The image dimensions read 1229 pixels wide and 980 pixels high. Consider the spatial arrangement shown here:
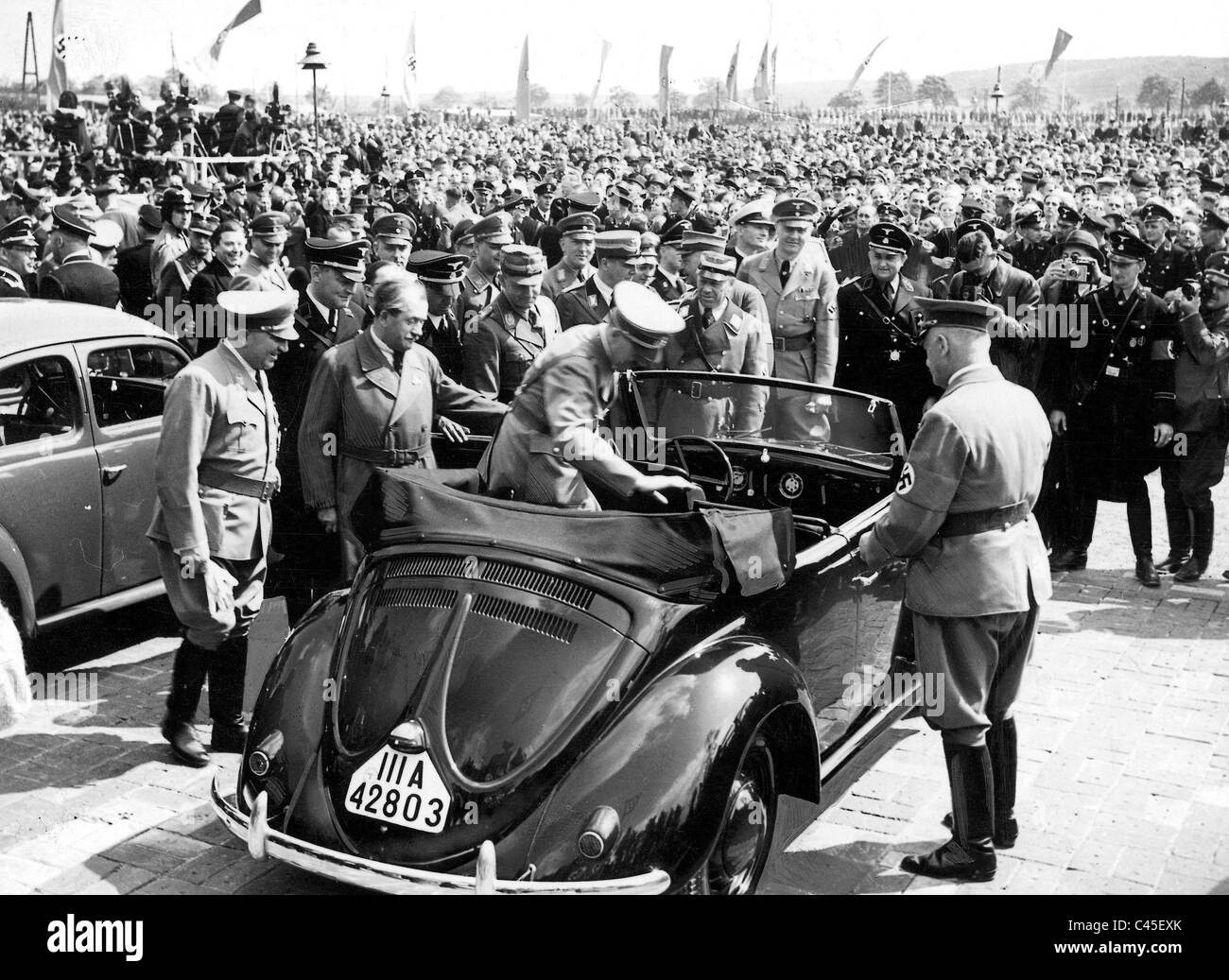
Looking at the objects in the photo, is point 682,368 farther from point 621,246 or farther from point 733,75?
point 733,75

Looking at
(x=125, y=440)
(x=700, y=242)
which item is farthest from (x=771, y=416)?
(x=700, y=242)

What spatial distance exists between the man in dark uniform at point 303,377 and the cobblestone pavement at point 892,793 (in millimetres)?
733

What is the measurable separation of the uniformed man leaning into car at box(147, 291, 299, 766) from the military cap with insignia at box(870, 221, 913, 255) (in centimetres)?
479

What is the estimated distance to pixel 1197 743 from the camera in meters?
5.48

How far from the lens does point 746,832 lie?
3861mm

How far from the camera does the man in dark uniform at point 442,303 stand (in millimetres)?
7344

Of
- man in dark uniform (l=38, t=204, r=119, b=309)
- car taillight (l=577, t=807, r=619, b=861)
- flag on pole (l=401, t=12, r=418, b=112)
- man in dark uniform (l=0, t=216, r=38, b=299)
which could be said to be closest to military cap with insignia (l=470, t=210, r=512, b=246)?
man in dark uniform (l=38, t=204, r=119, b=309)

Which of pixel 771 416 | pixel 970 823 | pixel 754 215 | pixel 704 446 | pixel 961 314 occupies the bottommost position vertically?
pixel 970 823

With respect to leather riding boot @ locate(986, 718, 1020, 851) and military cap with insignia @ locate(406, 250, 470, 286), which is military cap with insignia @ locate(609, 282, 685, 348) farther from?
military cap with insignia @ locate(406, 250, 470, 286)

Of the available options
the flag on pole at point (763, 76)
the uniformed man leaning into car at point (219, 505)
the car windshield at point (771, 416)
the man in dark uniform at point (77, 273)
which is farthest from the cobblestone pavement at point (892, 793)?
the flag on pole at point (763, 76)

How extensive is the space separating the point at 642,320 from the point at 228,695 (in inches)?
93.8
